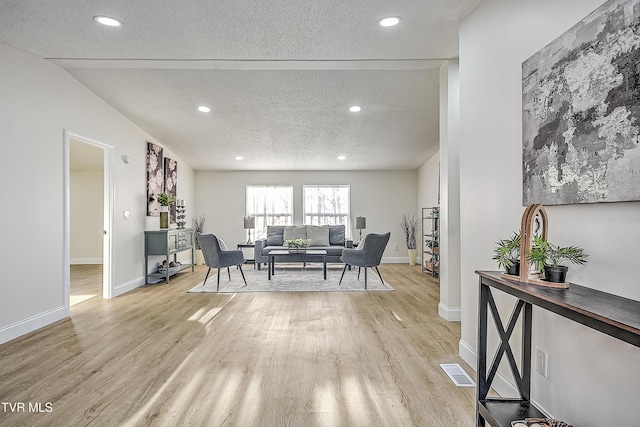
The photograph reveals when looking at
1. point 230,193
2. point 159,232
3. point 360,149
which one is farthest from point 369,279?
point 230,193

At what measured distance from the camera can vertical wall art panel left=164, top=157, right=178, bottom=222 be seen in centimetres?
666

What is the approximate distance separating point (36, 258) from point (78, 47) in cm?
210

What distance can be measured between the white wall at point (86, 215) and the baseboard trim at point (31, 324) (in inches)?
195

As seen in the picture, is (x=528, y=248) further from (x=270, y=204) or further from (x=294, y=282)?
(x=270, y=204)

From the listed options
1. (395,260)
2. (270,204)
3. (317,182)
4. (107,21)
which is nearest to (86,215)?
(270,204)

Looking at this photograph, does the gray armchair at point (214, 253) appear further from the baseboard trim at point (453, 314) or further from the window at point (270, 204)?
the window at point (270, 204)

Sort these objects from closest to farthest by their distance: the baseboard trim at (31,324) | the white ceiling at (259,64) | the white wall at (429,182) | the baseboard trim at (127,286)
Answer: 1. the white ceiling at (259,64)
2. the baseboard trim at (31,324)
3. the baseboard trim at (127,286)
4. the white wall at (429,182)

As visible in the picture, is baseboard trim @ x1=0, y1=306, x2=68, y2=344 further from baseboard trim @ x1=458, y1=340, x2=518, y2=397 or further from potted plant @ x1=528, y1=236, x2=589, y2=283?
potted plant @ x1=528, y1=236, x2=589, y2=283

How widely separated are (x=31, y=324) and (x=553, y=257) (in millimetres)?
4331

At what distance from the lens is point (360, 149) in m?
6.82

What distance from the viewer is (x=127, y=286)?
5.15m

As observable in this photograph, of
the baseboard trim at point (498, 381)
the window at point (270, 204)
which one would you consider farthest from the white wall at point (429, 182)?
the baseboard trim at point (498, 381)

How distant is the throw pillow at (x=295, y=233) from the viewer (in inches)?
296

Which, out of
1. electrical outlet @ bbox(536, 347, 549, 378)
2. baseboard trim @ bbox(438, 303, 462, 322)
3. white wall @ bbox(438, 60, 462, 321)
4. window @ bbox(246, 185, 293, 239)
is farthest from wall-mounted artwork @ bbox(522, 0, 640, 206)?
window @ bbox(246, 185, 293, 239)
